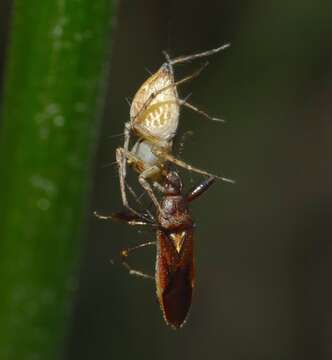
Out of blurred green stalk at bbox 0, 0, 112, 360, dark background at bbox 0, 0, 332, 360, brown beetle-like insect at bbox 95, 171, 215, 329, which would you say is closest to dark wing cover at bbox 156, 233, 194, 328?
brown beetle-like insect at bbox 95, 171, 215, 329

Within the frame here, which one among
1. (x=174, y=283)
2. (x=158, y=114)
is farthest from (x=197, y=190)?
(x=158, y=114)

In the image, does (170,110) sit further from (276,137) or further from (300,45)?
(276,137)

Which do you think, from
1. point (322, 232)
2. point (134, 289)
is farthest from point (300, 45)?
point (134, 289)

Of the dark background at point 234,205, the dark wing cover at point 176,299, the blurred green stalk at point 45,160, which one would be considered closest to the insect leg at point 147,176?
the dark wing cover at point 176,299

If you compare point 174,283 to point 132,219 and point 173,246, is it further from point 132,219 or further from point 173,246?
point 132,219

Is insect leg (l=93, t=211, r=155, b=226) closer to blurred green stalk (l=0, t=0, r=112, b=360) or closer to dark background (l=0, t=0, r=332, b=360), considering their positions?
blurred green stalk (l=0, t=0, r=112, b=360)

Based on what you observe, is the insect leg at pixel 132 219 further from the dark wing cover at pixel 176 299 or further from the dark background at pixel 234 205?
the dark background at pixel 234 205
